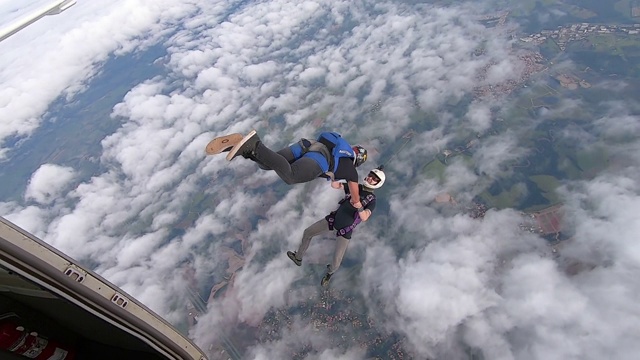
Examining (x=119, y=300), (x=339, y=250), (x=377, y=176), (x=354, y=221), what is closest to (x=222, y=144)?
(x=119, y=300)

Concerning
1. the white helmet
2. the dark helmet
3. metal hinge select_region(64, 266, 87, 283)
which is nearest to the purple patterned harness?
the white helmet

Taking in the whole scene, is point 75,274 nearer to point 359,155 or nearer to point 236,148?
point 236,148

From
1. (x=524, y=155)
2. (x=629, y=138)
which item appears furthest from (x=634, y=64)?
(x=524, y=155)

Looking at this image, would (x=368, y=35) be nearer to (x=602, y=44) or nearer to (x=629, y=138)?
(x=602, y=44)

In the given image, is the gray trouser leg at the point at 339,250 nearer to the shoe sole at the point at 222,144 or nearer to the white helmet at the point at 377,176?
the white helmet at the point at 377,176

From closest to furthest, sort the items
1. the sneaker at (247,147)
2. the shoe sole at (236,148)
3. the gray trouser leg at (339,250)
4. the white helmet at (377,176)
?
the shoe sole at (236,148) < the sneaker at (247,147) < the white helmet at (377,176) < the gray trouser leg at (339,250)

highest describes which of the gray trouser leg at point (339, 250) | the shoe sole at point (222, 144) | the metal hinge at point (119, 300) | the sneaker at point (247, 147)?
the metal hinge at point (119, 300)

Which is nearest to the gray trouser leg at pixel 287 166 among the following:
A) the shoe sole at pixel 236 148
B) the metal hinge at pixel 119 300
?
the shoe sole at pixel 236 148
